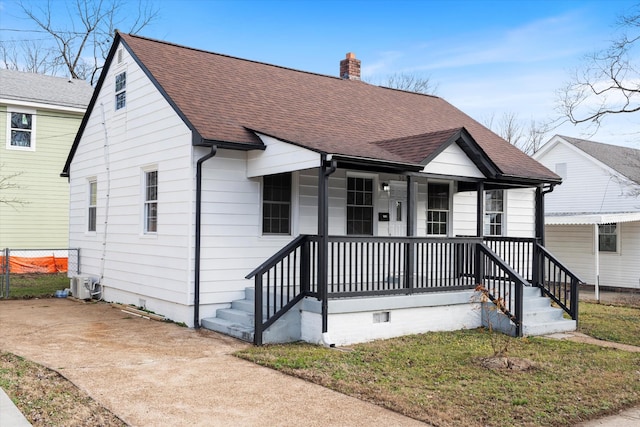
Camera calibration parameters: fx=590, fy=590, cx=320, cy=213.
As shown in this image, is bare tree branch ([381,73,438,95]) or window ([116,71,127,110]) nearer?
window ([116,71,127,110])

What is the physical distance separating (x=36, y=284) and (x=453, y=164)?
40.0ft

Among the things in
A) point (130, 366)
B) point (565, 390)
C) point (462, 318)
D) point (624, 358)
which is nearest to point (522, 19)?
point (462, 318)

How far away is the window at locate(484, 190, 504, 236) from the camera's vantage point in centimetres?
1463

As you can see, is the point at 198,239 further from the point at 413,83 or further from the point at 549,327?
the point at 413,83

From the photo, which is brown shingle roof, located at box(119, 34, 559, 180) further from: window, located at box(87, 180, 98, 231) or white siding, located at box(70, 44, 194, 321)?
window, located at box(87, 180, 98, 231)

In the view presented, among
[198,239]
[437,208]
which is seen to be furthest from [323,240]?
[437,208]

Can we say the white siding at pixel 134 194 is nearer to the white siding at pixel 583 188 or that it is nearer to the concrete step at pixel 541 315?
the concrete step at pixel 541 315

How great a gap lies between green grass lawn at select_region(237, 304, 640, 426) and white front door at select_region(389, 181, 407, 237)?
10.8 ft

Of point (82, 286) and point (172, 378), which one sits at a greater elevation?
point (82, 286)

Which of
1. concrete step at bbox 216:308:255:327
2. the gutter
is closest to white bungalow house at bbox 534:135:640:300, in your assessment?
concrete step at bbox 216:308:255:327

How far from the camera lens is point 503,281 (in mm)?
10914

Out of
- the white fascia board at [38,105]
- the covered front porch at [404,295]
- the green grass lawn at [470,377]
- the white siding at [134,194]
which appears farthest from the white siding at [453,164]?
the white fascia board at [38,105]

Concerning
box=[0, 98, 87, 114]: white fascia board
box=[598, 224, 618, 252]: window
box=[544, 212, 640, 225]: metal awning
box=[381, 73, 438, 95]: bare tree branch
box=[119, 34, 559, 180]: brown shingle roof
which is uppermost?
box=[381, 73, 438, 95]: bare tree branch

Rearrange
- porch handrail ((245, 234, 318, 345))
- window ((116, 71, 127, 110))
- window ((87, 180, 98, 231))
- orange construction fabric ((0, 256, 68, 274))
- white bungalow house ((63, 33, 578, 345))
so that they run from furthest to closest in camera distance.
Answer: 1. orange construction fabric ((0, 256, 68, 274))
2. window ((87, 180, 98, 231))
3. window ((116, 71, 127, 110))
4. white bungalow house ((63, 33, 578, 345))
5. porch handrail ((245, 234, 318, 345))
